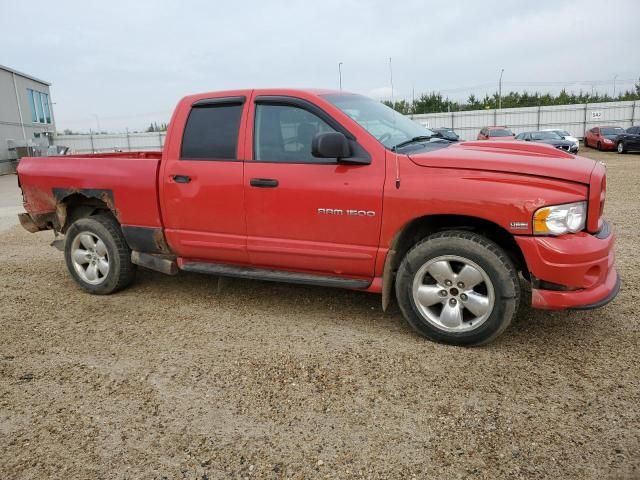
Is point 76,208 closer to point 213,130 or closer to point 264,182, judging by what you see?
point 213,130

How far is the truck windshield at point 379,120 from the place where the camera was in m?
3.99

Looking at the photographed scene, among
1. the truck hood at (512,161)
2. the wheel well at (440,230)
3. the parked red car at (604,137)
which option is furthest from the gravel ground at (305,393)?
the parked red car at (604,137)

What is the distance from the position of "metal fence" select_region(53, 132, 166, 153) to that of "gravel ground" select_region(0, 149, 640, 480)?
3043 centimetres

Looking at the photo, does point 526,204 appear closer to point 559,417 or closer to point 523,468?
point 559,417

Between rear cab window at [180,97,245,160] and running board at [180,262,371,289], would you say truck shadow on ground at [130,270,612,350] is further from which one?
rear cab window at [180,97,245,160]

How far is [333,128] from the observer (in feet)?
12.8

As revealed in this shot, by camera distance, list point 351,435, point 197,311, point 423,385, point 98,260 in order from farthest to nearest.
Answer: point 98,260 < point 197,311 < point 423,385 < point 351,435

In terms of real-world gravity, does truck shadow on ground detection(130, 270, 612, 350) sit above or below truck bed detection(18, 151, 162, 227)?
below

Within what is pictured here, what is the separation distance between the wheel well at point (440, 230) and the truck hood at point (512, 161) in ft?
1.26

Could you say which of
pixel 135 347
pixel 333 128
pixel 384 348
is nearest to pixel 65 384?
pixel 135 347

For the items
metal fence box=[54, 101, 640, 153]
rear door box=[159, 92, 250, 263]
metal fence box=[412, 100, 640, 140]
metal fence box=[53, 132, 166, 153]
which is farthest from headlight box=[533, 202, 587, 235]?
metal fence box=[53, 132, 166, 153]

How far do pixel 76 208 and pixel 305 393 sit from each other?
11.5 ft

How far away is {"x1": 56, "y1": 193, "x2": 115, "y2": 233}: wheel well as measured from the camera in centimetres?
509

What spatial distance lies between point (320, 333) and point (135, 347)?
1.40m
